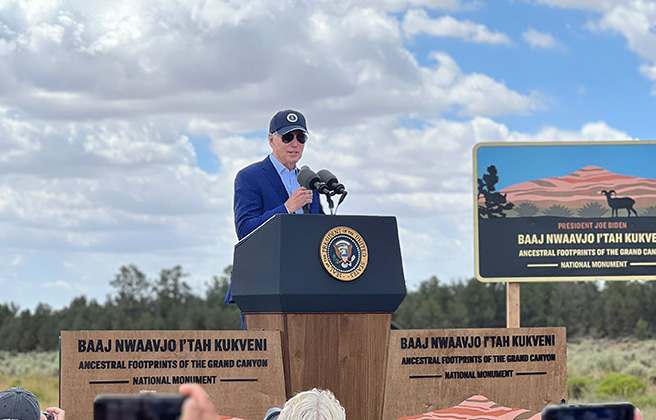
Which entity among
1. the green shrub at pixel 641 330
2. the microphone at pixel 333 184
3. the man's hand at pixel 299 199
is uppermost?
the microphone at pixel 333 184

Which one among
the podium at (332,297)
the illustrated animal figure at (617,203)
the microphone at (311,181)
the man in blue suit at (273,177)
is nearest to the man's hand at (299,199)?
the microphone at (311,181)

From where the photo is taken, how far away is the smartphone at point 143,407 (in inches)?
49.5

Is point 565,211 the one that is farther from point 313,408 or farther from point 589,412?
point 589,412

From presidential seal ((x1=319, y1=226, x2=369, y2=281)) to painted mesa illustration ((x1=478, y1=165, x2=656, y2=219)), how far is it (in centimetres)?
425

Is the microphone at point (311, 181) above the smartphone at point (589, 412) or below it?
above

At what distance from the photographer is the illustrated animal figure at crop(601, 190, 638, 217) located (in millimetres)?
8211

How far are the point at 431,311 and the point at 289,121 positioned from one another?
861 inches

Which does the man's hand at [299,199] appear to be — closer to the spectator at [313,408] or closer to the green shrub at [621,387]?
the spectator at [313,408]

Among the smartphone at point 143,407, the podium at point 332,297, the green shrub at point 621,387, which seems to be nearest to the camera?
the smartphone at point 143,407

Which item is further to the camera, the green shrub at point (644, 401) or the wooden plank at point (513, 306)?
the green shrub at point (644, 401)

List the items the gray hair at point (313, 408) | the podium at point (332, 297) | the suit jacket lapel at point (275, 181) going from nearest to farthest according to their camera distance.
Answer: the gray hair at point (313, 408), the podium at point (332, 297), the suit jacket lapel at point (275, 181)

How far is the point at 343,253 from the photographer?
397 cm

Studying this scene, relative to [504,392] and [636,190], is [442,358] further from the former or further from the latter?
[636,190]

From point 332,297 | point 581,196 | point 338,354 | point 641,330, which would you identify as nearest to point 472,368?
point 338,354
